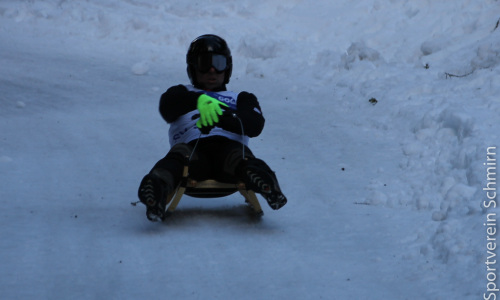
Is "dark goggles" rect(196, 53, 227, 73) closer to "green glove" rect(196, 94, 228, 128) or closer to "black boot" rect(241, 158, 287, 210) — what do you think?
"green glove" rect(196, 94, 228, 128)

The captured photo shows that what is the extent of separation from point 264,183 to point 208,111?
577 mm

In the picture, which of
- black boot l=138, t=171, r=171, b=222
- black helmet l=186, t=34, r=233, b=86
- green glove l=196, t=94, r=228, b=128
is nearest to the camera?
black boot l=138, t=171, r=171, b=222

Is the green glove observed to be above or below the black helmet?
below

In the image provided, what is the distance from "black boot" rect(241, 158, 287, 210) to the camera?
5008 millimetres

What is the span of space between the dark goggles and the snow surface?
97 cm

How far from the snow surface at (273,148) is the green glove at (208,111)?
0.66 meters

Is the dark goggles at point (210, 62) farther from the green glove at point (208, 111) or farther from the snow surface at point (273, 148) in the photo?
the snow surface at point (273, 148)

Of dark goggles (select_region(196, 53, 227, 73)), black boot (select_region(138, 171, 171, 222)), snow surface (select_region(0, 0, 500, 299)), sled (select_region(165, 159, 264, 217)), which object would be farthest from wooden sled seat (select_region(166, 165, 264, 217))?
dark goggles (select_region(196, 53, 227, 73))

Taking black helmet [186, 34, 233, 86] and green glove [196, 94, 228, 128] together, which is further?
black helmet [186, 34, 233, 86]

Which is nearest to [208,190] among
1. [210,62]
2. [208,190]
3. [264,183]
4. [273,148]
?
[208,190]

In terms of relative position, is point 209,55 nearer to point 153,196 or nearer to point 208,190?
point 208,190

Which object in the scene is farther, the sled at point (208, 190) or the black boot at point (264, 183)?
the sled at point (208, 190)

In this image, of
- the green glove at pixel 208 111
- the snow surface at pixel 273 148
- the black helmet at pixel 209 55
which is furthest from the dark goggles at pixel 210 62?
the snow surface at pixel 273 148

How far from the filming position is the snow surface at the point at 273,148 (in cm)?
441
